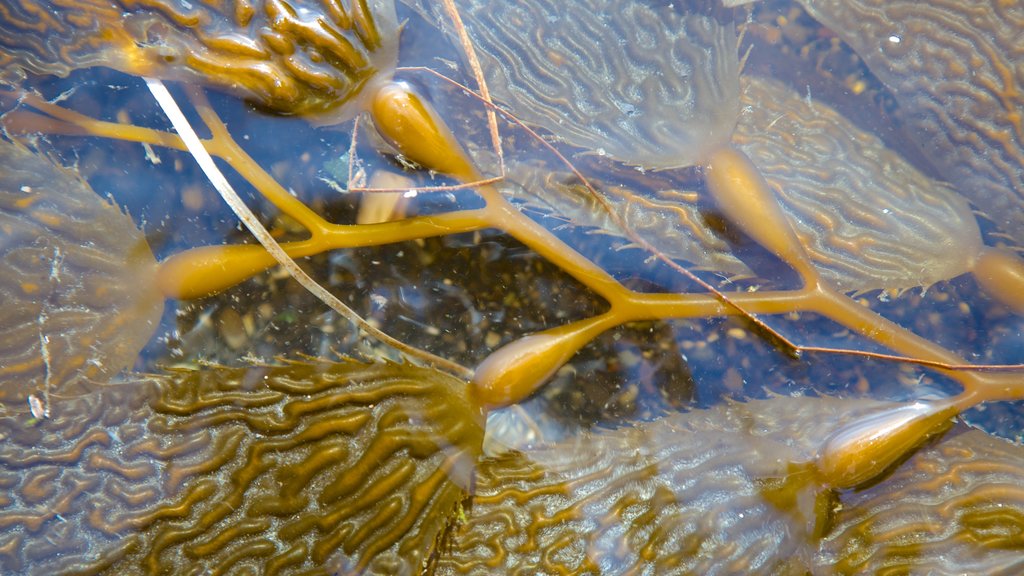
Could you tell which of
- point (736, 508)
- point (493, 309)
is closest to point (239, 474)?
point (493, 309)

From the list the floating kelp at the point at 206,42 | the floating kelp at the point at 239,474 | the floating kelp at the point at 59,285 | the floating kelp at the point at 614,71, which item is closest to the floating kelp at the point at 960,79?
the floating kelp at the point at 614,71

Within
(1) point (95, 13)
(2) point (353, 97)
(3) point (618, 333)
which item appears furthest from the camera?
(3) point (618, 333)

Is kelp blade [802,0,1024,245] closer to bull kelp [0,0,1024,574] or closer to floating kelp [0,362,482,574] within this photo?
bull kelp [0,0,1024,574]

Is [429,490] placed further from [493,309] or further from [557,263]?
[557,263]

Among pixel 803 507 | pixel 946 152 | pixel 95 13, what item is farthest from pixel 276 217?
pixel 946 152

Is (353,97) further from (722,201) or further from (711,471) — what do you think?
(711,471)

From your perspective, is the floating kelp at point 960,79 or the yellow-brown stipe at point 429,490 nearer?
the yellow-brown stipe at point 429,490

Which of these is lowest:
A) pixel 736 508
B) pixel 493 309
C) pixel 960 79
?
pixel 736 508

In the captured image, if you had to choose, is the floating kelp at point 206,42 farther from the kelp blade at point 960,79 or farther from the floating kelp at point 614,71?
the kelp blade at point 960,79
